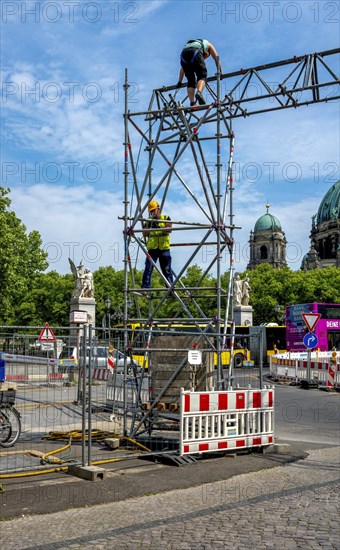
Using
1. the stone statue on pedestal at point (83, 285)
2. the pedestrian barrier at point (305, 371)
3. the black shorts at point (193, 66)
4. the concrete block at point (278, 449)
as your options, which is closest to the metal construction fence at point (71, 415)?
the concrete block at point (278, 449)

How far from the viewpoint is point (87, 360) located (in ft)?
29.7

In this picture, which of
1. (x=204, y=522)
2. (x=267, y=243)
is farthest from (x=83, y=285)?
(x=267, y=243)

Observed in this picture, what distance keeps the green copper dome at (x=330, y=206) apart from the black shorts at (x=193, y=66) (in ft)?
438

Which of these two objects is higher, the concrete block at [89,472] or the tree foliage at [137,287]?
the tree foliage at [137,287]

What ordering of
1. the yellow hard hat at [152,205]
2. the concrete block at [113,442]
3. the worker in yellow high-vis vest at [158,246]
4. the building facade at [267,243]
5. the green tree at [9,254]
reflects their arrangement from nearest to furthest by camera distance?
A: the concrete block at [113,442] → the worker in yellow high-vis vest at [158,246] → the yellow hard hat at [152,205] → the green tree at [9,254] → the building facade at [267,243]

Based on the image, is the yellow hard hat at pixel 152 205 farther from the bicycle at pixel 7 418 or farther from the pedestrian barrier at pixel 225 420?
the bicycle at pixel 7 418

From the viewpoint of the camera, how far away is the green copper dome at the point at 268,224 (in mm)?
160650

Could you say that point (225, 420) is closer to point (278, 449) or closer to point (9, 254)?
point (278, 449)

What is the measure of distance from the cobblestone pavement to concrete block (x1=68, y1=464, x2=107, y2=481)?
888 millimetres

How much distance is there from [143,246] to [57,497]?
4984 millimetres

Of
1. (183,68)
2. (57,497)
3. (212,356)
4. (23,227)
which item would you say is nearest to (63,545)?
(57,497)

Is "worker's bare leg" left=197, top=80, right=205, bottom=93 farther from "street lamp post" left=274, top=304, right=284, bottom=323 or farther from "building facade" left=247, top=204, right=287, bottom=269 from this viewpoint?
"building facade" left=247, top=204, right=287, bottom=269

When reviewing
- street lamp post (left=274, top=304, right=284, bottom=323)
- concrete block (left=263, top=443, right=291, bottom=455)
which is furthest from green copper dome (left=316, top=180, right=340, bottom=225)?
concrete block (left=263, top=443, right=291, bottom=455)

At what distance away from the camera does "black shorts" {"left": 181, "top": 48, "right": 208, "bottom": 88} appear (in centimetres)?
1085
